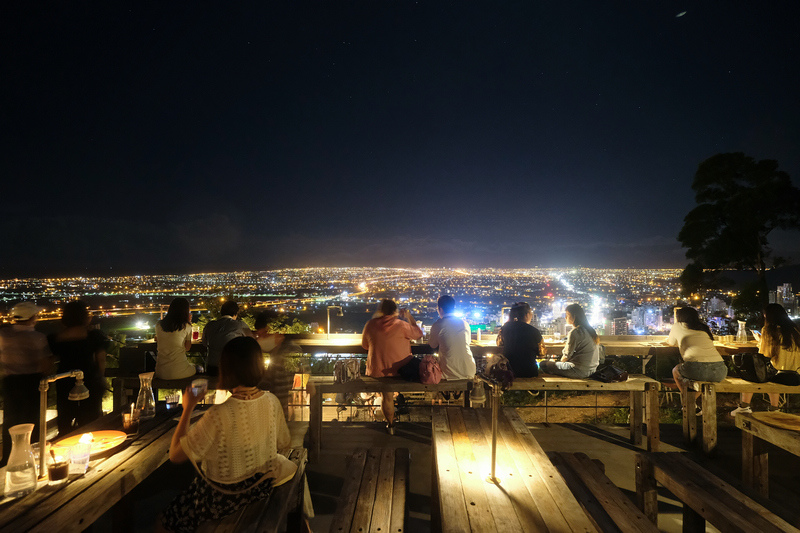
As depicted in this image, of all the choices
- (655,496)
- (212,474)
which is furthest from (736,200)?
(212,474)

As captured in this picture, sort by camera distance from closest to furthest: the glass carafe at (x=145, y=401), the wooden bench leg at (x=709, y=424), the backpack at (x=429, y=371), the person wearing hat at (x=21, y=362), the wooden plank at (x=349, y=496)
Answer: the wooden plank at (x=349, y=496), the glass carafe at (x=145, y=401), the person wearing hat at (x=21, y=362), the wooden bench leg at (x=709, y=424), the backpack at (x=429, y=371)

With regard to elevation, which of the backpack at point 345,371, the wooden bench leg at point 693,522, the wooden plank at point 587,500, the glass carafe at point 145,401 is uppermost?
the glass carafe at point 145,401

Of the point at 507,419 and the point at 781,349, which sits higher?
the point at 781,349

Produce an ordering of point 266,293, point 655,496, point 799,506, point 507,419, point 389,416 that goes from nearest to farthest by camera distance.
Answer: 1. point 655,496
2. point 507,419
3. point 799,506
4. point 389,416
5. point 266,293

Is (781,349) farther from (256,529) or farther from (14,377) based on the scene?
(14,377)

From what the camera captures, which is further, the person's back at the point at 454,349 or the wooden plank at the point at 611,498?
the person's back at the point at 454,349

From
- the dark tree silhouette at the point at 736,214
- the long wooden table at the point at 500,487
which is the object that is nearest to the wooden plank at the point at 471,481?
the long wooden table at the point at 500,487

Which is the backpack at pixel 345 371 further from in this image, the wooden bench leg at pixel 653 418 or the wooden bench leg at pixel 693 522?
the wooden bench leg at pixel 653 418

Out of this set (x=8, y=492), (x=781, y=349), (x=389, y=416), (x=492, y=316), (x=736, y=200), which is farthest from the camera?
(x=736, y=200)

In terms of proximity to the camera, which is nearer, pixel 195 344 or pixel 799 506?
pixel 799 506
